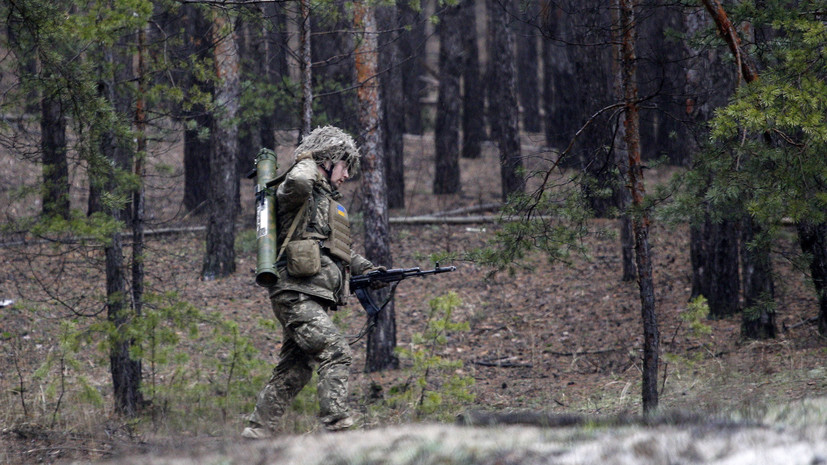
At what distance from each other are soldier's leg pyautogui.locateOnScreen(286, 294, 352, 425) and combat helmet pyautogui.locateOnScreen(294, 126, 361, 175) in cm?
111

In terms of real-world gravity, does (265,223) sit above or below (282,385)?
above

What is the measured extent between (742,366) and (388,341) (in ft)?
15.4

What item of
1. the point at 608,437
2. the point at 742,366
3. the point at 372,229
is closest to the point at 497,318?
the point at 372,229

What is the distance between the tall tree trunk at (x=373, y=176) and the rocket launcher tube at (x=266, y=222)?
389 centimetres

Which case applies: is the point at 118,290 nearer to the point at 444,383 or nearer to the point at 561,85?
the point at 444,383

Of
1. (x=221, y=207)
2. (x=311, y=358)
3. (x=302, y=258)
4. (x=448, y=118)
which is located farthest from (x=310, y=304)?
(x=448, y=118)

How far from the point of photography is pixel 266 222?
587 cm

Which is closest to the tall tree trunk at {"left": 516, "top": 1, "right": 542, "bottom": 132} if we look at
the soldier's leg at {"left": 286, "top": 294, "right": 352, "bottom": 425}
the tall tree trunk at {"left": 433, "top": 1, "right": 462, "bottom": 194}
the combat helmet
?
the tall tree trunk at {"left": 433, "top": 1, "right": 462, "bottom": 194}

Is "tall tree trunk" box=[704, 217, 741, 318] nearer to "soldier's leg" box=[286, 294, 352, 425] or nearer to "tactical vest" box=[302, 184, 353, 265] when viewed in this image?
"tactical vest" box=[302, 184, 353, 265]

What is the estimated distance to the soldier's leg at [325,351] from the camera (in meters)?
5.62

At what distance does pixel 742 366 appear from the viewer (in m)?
9.07

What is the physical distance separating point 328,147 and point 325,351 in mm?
1577

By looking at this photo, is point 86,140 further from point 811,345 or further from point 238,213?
point 238,213

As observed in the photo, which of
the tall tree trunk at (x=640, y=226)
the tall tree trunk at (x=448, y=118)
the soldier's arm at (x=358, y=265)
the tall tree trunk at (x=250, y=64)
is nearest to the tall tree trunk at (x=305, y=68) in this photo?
the tall tree trunk at (x=250, y=64)
